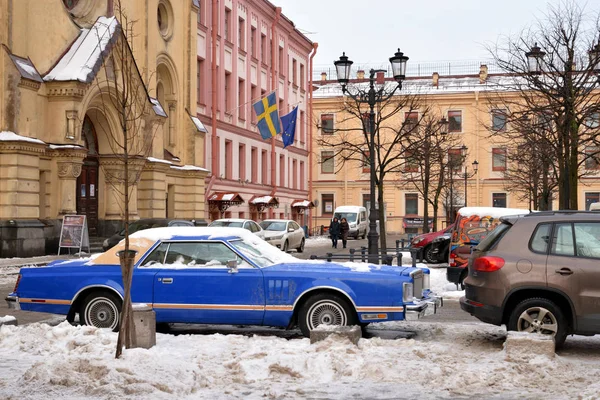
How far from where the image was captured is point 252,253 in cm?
1073

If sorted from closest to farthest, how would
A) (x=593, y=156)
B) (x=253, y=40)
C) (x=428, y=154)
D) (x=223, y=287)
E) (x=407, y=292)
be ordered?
(x=407, y=292) < (x=223, y=287) < (x=593, y=156) < (x=428, y=154) < (x=253, y=40)

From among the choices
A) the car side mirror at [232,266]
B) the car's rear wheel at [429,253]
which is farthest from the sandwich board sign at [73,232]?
the car side mirror at [232,266]

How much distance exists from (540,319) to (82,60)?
23027 mm

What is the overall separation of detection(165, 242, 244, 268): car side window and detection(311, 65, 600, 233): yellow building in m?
59.6

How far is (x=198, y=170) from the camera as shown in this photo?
38.4m

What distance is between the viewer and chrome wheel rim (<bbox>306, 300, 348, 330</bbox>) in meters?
10.1

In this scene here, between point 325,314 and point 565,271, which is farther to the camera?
point 325,314

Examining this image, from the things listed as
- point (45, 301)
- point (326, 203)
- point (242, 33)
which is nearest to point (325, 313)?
point (45, 301)

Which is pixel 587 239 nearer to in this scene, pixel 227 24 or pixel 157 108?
pixel 157 108

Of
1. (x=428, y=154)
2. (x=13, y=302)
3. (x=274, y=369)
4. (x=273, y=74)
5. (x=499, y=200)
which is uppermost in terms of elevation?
(x=273, y=74)

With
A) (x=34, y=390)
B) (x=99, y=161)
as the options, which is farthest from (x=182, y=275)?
(x=99, y=161)

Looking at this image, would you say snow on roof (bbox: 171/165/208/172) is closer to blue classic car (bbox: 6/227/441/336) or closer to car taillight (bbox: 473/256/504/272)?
blue classic car (bbox: 6/227/441/336)

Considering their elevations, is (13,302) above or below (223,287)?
below

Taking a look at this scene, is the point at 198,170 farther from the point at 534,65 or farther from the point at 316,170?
the point at 316,170
